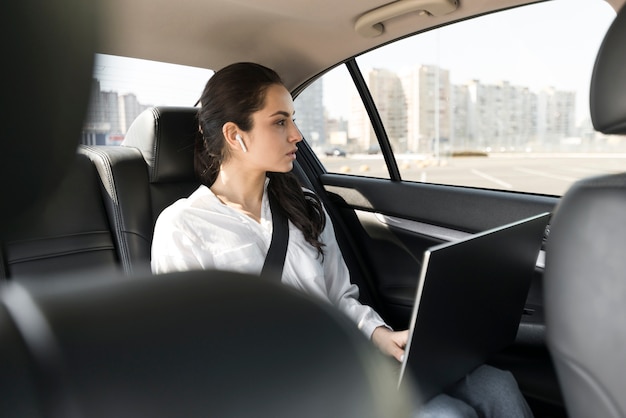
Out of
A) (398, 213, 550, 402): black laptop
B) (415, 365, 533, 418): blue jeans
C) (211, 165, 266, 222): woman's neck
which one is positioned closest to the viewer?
(398, 213, 550, 402): black laptop

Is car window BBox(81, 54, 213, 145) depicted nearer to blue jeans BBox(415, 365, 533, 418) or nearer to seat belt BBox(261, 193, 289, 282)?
seat belt BBox(261, 193, 289, 282)

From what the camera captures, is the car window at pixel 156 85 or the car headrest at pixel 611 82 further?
the car window at pixel 156 85

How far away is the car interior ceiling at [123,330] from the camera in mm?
262

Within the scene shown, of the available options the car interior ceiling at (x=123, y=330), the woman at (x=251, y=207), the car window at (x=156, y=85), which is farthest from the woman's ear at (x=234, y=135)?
the car interior ceiling at (x=123, y=330)

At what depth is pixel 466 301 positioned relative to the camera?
1220 millimetres

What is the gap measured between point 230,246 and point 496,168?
1.42m

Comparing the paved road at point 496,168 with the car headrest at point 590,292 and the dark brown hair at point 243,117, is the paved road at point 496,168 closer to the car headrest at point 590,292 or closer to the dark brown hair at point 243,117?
the dark brown hair at point 243,117

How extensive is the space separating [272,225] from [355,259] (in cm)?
92

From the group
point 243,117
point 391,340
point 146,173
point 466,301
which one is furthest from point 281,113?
point 466,301

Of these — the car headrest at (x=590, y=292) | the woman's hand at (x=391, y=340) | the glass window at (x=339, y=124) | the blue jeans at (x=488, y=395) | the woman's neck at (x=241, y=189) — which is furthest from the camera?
the glass window at (x=339, y=124)

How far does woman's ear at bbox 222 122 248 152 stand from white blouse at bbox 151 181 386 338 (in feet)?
0.53

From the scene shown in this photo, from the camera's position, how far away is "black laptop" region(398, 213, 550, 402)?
1122 millimetres

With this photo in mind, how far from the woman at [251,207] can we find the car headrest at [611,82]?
0.81 meters

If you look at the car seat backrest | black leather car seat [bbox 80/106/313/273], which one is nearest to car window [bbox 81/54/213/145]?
black leather car seat [bbox 80/106/313/273]
